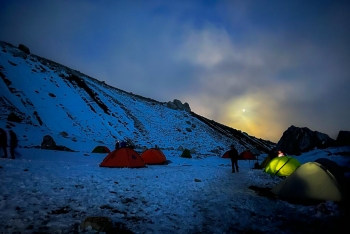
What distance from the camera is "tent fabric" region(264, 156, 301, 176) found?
1317cm

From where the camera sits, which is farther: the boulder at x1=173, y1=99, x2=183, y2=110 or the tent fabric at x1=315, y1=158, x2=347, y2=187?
the boulder at x1=173, y1=99, x2=183, y2=110

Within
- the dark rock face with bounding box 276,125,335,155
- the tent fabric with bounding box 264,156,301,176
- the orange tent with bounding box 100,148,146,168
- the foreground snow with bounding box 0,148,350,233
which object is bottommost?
the foreground snow with bounding box 0,148,350,233

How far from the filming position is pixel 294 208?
6477 millimetres

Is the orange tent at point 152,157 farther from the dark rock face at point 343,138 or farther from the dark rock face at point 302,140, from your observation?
the dark rock face at point 343,138

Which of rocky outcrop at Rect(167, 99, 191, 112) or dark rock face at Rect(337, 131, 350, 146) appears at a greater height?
rocky outcrop at Rect(167, 99, 191, 112)

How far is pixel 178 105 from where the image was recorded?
79.1m

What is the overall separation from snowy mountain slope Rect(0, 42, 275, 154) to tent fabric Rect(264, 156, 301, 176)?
24285mm

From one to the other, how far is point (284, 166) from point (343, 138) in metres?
15.5

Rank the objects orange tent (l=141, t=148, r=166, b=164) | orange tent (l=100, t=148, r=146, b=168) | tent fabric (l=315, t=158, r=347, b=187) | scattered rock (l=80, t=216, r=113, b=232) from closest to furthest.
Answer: scattered rock (l=80, t=216, r=113, b=232) < tent fabric (l=315, t=158, r=347, b=187) < orange tent (l=100, t=148, r=146, b=168) < orange tent (l=141, t=148, r=166, b=164)

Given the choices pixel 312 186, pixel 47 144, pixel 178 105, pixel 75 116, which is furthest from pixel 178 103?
pixel 312 186

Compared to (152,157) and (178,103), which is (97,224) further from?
(178,103)

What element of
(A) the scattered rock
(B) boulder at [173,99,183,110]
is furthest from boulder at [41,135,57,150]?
(B) boulder at [173,99,183,110]

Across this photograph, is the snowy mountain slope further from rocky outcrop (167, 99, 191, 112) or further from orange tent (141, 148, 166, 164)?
orange tent (141, 148, 166, 164)

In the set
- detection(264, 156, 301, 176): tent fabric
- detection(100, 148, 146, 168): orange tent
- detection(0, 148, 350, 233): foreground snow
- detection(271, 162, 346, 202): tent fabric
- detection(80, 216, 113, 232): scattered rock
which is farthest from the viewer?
detection(100, 148, 146, 168): orange tent
